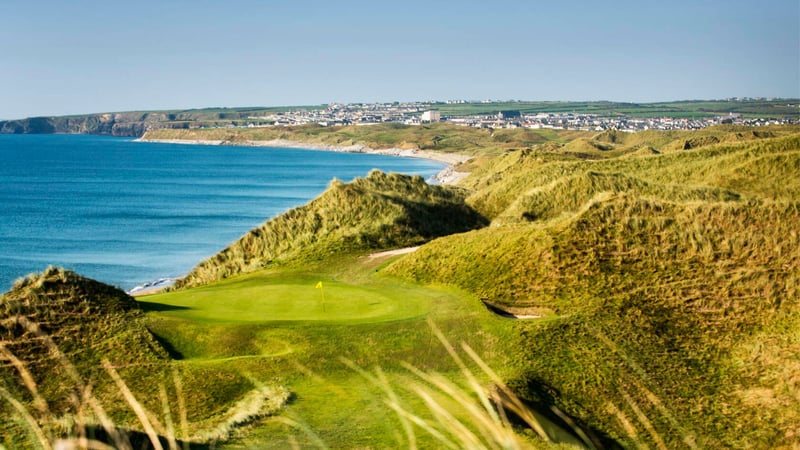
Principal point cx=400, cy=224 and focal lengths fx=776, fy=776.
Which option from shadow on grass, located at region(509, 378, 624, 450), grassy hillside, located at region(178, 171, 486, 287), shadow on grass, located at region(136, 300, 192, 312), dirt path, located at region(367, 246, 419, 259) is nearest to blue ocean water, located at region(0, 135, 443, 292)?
grassy hillside, located at region(178, 171, 486, 287)

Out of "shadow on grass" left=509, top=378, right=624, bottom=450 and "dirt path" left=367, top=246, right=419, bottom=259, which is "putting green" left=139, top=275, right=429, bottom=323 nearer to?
"shadow on grass" left=509, top=378, right=624, bottom=450

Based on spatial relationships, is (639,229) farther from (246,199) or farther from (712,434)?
(246,199)

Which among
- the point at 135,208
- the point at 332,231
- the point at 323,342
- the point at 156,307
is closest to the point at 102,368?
the point at 156,307

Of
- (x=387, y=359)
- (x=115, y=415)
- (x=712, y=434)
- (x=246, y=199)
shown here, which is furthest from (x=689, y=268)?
(x=246, y=199)

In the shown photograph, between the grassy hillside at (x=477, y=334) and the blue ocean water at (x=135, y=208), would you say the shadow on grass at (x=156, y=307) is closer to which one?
the grassy hillside at (x=477, y=334)

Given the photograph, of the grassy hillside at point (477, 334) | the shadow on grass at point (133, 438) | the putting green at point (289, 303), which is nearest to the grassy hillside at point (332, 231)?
the grassy hillside at point (477, 334)
